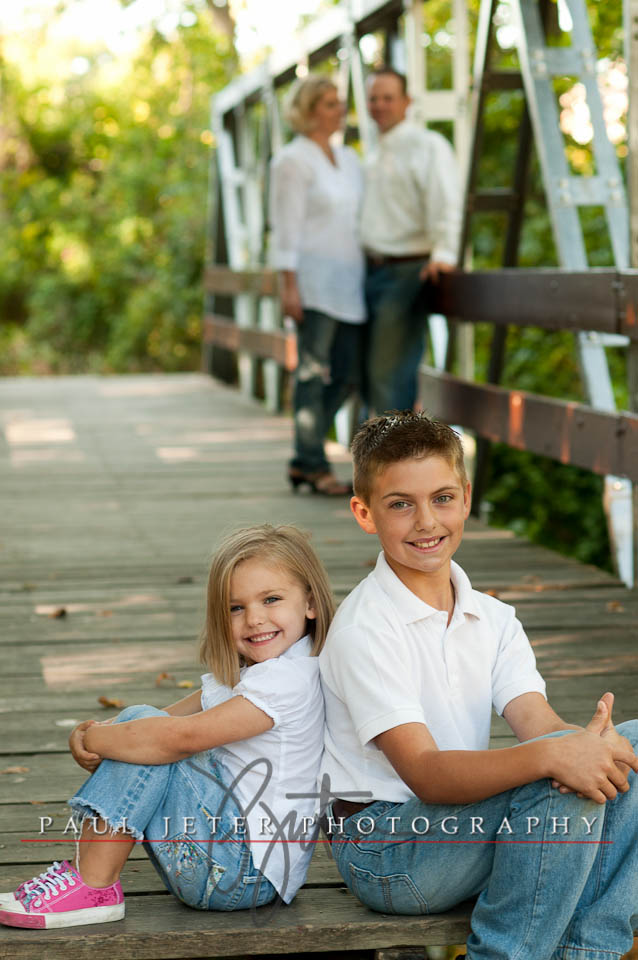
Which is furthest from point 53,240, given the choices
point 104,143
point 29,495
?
point 29,495

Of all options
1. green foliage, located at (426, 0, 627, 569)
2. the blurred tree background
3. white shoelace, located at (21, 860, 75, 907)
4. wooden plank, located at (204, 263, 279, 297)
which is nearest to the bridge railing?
white shoelace, located at (21, 860, 75, 907)

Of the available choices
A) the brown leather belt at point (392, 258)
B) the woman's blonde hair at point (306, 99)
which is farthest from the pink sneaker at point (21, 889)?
the woman's blonde hair at point (306, 99)

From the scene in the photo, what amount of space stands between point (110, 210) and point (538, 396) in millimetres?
18635

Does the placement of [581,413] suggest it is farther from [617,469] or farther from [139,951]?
[139,951]

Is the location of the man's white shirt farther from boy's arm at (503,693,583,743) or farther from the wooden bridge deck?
boy's arm at (503,693,583,743)

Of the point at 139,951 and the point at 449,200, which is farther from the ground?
the point at 449,200

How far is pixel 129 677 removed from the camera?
3385 mm

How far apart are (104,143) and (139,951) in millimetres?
23293

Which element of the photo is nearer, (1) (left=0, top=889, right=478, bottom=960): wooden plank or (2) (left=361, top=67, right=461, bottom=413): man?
(1) (left=0, top=889, right=478, bottom=960): wooden plank

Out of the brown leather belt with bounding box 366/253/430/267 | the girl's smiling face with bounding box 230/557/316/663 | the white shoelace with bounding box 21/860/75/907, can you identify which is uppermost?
the brown leather belt with bounding box 366/253/430/267

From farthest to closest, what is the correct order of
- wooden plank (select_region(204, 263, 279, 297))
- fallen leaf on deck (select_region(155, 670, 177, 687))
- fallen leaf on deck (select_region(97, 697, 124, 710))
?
wooden plank (select_region(204, 263, 279, 297))
fallen leaf on deck (select_region(155, 670, 177, 687))
fallen leaf on deck (select_region(97, 697, 124, 710))

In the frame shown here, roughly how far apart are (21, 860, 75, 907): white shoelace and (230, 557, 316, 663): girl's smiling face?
44 centimetres

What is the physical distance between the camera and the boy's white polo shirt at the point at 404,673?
2.13 m

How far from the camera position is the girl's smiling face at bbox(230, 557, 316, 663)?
7.43 ft
